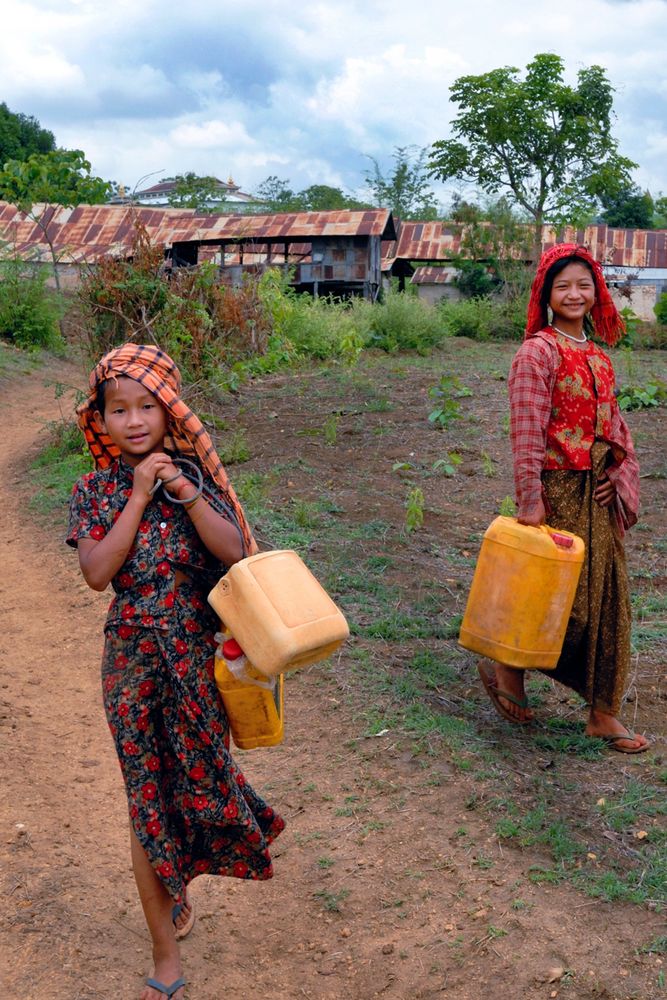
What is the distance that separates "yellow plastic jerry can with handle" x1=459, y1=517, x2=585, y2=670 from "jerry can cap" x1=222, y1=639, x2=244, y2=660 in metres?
1.38

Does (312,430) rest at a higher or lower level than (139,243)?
lower

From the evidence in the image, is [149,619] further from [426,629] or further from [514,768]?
[426,629]

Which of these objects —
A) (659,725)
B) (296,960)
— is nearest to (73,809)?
(296,960)

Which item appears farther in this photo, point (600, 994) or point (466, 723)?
point (466, 723)

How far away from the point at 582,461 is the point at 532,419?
242 millimetres

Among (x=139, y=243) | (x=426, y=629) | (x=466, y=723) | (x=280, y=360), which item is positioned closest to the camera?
(x=466, y=723)

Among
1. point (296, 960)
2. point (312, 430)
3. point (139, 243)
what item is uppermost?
point (139, 243)

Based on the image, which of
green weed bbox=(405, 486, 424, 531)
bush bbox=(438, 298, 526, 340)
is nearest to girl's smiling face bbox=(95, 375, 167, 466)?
green weed bbox=(405, 486, 424, 531)

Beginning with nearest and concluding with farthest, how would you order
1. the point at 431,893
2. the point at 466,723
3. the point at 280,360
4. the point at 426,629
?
1. the point at 431,893
2. the point at 466,723
3. the point at 426,629
4. the point at 280,360

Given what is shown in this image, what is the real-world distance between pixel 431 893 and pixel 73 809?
126 centimetres

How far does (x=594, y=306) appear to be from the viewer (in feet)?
12.2

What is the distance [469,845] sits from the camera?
119 inches

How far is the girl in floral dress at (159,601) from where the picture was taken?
2275mm

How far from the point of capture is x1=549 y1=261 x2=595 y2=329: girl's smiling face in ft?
11.3
